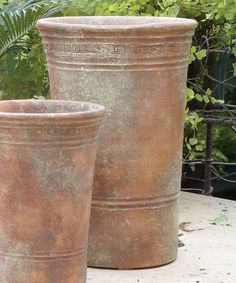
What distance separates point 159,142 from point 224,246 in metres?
0.83

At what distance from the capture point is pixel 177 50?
4.51 metres

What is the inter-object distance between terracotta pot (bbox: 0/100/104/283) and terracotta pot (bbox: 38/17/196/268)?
1.34ft

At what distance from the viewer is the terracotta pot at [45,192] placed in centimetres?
384

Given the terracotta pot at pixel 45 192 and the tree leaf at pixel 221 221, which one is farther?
the tree leaf at pixel 221 221

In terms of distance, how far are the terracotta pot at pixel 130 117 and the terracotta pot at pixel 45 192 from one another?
0.41 metres

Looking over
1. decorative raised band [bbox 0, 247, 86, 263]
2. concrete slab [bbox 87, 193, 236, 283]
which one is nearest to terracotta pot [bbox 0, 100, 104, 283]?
decorative raised band [bbox 0, 247, 86, 263]

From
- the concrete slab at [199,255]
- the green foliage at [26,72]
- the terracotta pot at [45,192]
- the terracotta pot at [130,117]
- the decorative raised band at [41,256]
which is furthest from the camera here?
the green foliage at [26,72]

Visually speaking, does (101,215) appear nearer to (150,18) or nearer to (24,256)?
(24,256)

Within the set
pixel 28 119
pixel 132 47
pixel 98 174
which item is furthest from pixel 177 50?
pixel 28 119

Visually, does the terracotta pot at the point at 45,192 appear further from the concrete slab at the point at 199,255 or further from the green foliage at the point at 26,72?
the green foliage at the point at 26,72

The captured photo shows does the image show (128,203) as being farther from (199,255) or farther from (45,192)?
(45,192)

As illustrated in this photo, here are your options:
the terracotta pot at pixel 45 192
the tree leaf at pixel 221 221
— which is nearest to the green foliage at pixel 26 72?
the tree leaf at pixel 221 221

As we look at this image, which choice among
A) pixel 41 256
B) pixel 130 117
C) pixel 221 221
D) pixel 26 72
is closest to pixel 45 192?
pixel 41 256

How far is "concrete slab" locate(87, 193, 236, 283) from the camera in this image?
4527 mm
